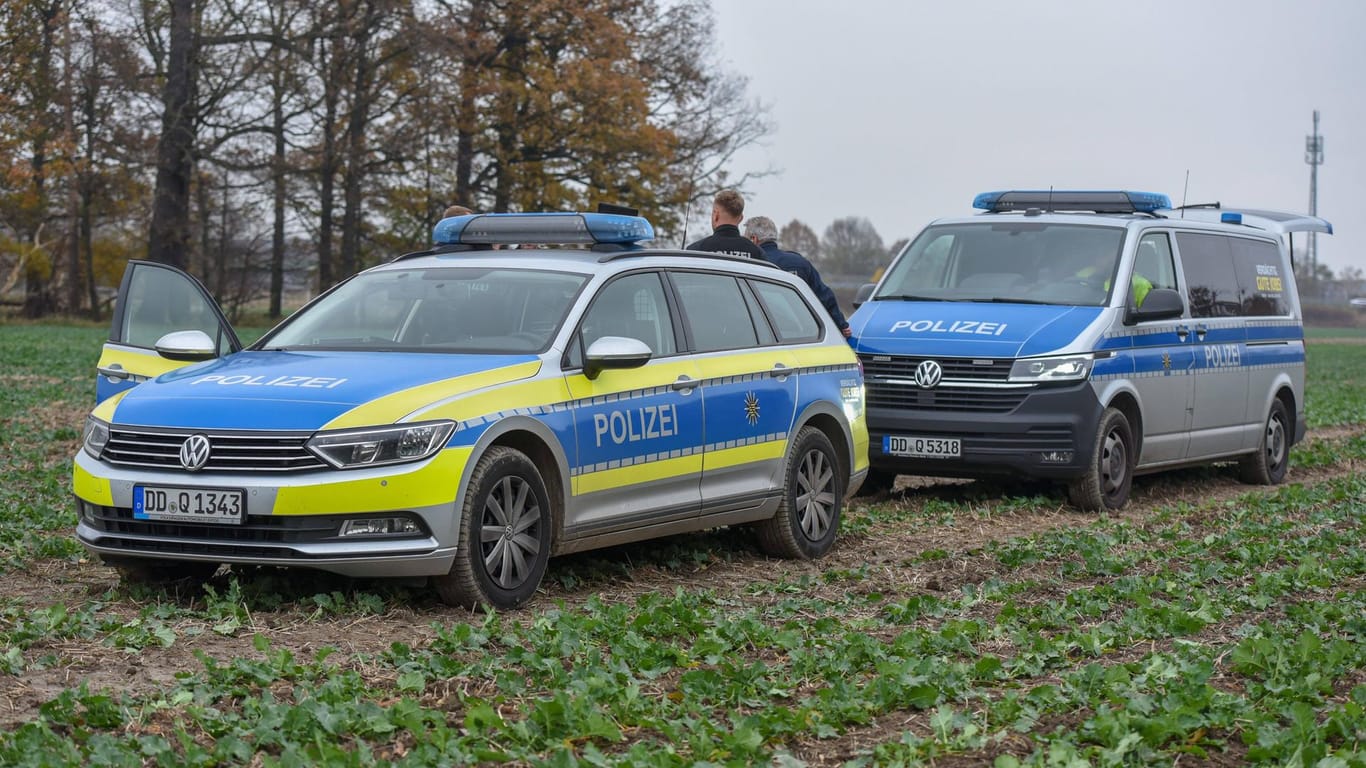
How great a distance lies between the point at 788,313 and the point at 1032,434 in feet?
9.14

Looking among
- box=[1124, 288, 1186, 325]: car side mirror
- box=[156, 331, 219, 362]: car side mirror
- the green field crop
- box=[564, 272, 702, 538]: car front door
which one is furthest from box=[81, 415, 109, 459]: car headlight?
box=[1124, 288, 1186, 325]: car side mirror

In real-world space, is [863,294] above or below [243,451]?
above

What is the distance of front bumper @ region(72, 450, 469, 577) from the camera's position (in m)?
7.11

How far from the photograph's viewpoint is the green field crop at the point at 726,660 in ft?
17.3

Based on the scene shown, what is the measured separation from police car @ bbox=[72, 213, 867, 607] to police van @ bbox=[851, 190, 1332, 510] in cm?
197

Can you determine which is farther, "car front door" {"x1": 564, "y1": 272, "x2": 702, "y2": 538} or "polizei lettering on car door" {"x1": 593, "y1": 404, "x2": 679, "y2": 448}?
"polizei lettering on car door" {"x1": 593, "y1": 404, "x2": 679, "y2": 448}

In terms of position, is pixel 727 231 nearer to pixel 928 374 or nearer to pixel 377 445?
pixel 928 374

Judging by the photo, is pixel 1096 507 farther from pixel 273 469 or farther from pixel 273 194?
pixel 273 194

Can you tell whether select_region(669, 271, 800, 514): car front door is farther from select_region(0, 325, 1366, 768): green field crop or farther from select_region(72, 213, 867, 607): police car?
select_region(0, 325, 1366, 768): green field crop

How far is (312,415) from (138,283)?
8.65 ft

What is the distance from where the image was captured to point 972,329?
41.5 ft

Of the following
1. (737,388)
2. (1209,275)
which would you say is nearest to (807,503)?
(737,388)

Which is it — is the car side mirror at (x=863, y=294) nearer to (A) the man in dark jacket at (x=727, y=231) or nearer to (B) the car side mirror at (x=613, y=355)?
(A) the man in dark jacket at (x=727, y=231)

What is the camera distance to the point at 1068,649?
22.6 feet
